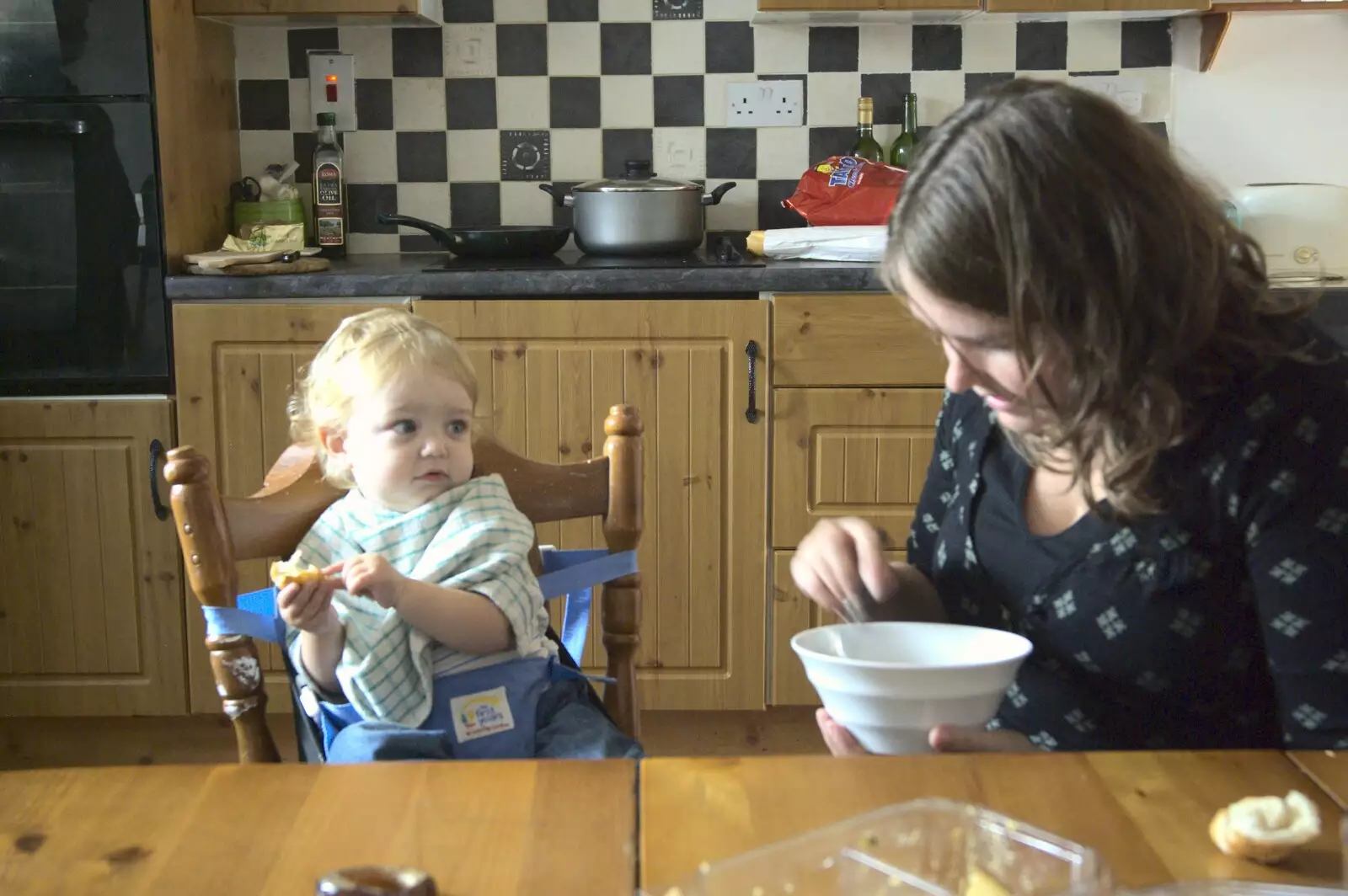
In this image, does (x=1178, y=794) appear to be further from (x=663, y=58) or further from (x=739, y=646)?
(x=663, y=58)

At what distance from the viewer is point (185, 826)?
2.92 ft

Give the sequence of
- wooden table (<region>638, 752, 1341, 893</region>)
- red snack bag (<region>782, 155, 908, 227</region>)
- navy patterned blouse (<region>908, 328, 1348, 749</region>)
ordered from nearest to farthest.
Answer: wooden table (<region>638, 752, 1341, 893</region>)
navy patterned blouse (<region>908, 328, 1348, 749</region>)
red snack bag (<region>782, 155, 908, 227</region>)

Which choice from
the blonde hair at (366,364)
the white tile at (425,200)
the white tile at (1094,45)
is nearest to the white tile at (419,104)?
the white tile at (425,200)

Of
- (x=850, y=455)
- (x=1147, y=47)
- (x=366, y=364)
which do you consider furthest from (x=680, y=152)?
(x=366, y=364)

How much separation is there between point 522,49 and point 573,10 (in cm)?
14

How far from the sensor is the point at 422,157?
3211 mm

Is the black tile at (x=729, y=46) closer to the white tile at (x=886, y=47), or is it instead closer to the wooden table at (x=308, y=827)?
the white tile at (x=886, y=47)

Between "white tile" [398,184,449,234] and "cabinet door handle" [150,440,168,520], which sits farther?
"white tile" [398,184,449,234]

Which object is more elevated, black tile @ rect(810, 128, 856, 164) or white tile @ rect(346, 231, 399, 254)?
black tile @ rect(810, 128, 856, 164)

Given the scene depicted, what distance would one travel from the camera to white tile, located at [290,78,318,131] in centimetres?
318

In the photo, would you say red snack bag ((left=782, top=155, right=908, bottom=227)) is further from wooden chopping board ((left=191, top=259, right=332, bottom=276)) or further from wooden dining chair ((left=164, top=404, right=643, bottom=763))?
wooden dining chair ((left=164, top=404, right=643, bottom=763))

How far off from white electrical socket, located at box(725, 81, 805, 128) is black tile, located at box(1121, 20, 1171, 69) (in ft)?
2.34

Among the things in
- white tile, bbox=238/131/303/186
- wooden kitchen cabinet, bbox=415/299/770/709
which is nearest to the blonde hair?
wooden kitchen cabinet, bbox=415/299/770/709

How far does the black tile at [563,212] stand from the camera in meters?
3.20
